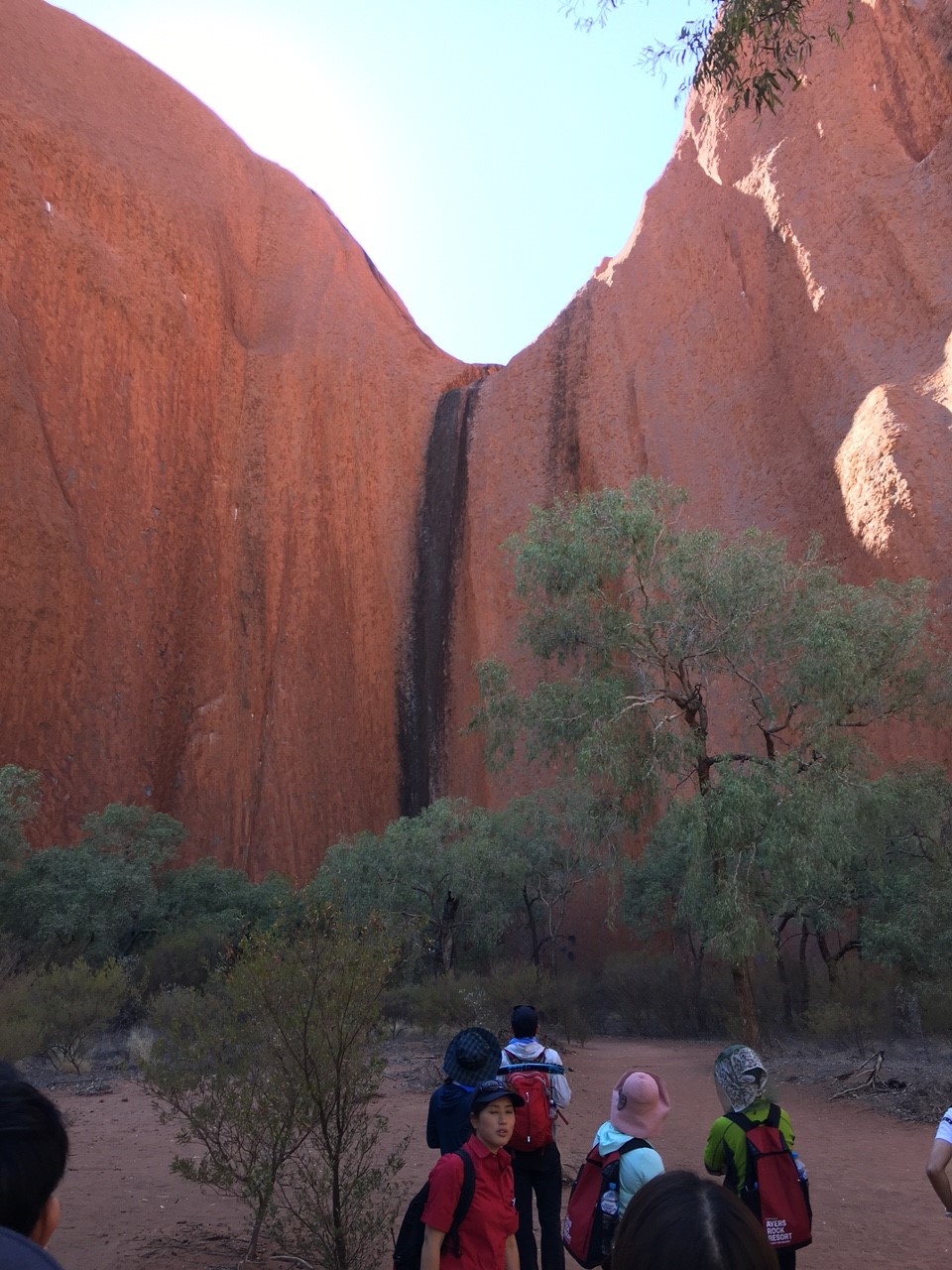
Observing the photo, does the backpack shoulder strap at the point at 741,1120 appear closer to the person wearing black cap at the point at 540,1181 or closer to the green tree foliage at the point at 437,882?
the person wearing black cap at the point at 540,1181

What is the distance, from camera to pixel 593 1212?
2715mm

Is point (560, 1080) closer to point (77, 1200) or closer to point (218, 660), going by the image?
point (77, 1200)

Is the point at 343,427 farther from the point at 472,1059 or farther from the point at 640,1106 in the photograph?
the point at 640,1106

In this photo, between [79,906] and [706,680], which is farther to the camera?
[79,906]

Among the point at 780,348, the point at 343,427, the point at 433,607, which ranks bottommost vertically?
the point at 433,607

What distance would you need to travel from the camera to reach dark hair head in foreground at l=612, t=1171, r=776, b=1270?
129cm

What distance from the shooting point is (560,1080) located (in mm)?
3922

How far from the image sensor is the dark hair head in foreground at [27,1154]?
1354 mm

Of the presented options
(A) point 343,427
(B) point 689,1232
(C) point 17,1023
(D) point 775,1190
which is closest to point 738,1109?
(D) point 775,1190

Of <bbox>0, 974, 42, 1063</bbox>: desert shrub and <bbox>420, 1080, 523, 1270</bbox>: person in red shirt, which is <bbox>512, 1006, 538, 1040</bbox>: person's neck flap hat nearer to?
<bbox>420, 1080, 523, 1270</bbox>: person in red shirt

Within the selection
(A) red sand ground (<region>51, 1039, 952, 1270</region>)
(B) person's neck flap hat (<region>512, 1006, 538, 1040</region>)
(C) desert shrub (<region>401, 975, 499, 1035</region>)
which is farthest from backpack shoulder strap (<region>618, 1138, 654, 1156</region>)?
(C) desert shrub (<region>401, 975, 499, 1035</region>)

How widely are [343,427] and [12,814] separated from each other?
16744 mm

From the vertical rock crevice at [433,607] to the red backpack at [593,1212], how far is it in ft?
77.8

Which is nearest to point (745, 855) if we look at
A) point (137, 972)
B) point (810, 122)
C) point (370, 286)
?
point (137, 972)
